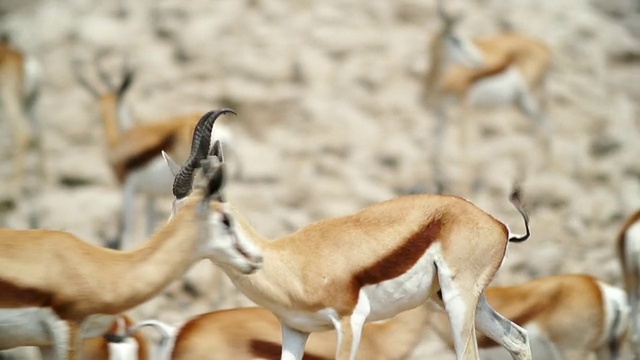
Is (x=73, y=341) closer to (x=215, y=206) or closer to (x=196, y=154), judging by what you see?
(x=215, y=206)

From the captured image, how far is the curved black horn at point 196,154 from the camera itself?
19.0ft

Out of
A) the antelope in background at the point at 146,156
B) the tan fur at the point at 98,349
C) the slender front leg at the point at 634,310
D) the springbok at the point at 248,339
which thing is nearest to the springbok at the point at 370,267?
the springbok at the point at 248,339

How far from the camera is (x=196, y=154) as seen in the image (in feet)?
19.0

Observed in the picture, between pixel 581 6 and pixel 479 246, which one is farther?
pixel 581 6

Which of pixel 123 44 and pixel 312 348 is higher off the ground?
pixel 312 348

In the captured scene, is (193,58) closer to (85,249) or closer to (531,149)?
(531,149)

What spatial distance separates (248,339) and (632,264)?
325 centimetres

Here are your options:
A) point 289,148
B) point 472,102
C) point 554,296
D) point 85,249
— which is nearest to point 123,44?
point 289,148

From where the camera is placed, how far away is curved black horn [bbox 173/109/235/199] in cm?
579

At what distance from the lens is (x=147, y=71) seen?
1443cm

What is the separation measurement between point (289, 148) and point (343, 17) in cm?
254

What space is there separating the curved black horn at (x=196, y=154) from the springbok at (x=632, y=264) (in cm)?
372

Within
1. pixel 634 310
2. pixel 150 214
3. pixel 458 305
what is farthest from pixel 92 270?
pixel 150 214

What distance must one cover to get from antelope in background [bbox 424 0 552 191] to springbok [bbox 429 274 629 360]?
574cm
